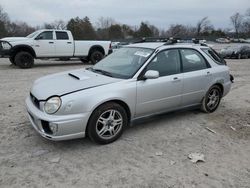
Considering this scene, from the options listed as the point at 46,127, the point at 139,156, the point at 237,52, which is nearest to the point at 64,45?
the point at 46,127

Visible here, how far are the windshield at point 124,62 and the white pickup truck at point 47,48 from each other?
29.0ft

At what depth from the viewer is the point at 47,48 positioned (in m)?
13.7

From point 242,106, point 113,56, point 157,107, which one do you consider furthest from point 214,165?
point 242,106

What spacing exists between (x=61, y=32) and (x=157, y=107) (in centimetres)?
1079

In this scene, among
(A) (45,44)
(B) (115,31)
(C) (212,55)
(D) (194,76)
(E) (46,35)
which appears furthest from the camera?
(B) (115,31)

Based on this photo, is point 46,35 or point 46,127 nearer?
point 46,127

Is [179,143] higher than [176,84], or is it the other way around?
[176,84]

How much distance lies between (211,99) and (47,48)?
10041 mm

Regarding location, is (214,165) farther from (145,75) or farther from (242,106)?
(242,106)

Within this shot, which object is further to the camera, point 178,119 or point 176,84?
point 178,119

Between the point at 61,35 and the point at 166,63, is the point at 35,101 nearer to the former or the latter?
the point at 166,63

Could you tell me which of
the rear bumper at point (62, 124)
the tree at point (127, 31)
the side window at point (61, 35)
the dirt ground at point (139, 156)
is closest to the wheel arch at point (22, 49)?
the side window at point (61, 35)

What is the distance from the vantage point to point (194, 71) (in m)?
5.31

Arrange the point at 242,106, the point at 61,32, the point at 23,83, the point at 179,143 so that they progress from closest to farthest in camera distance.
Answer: the point at 179,143 < the point at 242,106 < the point at 23,83 < the point at 61,32
